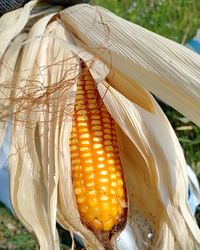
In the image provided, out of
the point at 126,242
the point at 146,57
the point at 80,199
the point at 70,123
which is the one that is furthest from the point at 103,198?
the point at 126,242

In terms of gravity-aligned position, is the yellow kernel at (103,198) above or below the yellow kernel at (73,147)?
below

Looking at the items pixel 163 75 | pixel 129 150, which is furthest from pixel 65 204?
pixel 163 75

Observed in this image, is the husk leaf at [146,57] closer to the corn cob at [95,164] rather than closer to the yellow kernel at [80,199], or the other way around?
the corn cob at [95,164]

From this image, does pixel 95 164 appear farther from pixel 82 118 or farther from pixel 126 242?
pixel 126 242

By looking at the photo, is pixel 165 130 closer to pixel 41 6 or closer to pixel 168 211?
pixel 168 211

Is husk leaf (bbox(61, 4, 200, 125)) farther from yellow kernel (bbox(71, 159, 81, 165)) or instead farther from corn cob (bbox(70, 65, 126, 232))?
yellow kernel (bbox(71, 159, 81, 165))

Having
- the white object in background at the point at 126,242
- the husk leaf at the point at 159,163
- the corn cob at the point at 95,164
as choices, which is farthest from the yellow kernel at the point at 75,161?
the white object in background at the point at 126,242
